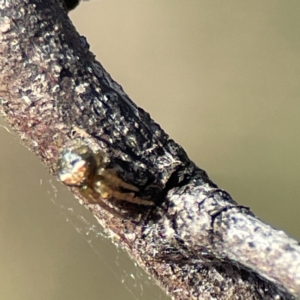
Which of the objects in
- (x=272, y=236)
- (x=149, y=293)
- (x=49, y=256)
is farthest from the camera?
(x=49, y=256)

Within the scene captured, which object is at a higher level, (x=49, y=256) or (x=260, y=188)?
(x=260, y=188)

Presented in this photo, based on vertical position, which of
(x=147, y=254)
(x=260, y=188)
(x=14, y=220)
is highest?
(x=260, y=188)

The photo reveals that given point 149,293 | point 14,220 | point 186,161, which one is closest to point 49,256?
point 14,220

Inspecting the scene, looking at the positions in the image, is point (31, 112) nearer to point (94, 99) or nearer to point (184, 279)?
point (94, 99)

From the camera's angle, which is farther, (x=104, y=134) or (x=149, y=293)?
(x=149, y=293)

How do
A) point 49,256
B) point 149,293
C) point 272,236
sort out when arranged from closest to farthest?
point 272,236 < point 149,293 < point 49,256

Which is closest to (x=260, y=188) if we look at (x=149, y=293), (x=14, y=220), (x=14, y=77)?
(x=149, y=293)
